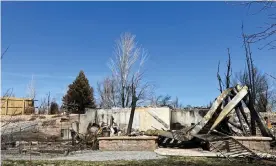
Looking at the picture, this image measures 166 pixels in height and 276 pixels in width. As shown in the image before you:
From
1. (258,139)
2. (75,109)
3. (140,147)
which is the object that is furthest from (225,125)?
(75,109)

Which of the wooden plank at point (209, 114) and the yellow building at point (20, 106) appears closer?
the wooden plank at point (209, 114)

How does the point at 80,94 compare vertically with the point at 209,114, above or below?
above

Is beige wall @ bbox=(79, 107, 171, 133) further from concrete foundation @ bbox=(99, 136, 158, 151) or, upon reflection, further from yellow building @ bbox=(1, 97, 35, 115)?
yellow building @ bbox=(1, 97, 35, 115)

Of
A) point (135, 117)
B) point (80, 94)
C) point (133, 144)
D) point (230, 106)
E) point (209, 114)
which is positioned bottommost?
point (133, 144)

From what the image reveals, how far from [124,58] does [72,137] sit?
1601cm

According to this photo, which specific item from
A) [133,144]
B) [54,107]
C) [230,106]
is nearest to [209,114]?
[230,106]

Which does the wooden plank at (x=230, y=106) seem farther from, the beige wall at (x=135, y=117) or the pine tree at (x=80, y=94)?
the pine tree at (x=80, y=94)

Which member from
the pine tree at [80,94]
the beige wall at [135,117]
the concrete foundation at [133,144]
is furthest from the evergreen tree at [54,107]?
the concrete foundation at [133,144]

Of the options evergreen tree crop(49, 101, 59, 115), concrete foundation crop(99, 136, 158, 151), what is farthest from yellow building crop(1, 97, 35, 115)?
concrete foundation crop(99, 136, 158, 151)

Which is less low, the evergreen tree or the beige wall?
the evergreen tree

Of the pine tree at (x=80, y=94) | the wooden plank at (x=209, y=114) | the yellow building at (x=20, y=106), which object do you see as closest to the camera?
the wooden plank at (x=209, y=114)

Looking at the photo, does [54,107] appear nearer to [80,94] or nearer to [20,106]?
[80,94]

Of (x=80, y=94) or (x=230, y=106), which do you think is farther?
(x=80, y=94)

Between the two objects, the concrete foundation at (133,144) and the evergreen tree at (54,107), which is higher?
the evergreen tree at (54,107)
